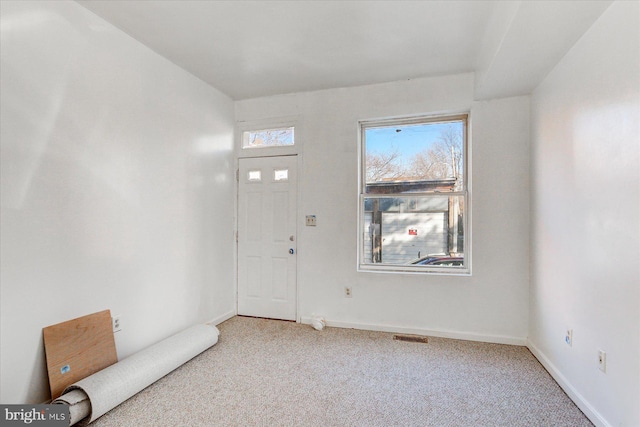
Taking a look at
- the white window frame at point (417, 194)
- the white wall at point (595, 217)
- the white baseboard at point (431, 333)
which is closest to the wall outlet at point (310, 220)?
the white window frame at point (417, 194)

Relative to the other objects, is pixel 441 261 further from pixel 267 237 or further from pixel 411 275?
pixel 267 237

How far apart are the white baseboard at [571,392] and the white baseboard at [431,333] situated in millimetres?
230

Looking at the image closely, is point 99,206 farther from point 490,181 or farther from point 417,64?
point 490,181

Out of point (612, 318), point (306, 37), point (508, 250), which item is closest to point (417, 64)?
point (306, 37)

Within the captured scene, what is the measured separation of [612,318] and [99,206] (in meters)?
3.37

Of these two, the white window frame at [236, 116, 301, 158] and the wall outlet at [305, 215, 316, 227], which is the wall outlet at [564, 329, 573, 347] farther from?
the white window frame at [236, 116, 301, 158]

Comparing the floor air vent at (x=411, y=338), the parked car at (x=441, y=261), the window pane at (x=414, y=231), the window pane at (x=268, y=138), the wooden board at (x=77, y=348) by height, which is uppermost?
the window pane at (x=268, y=138)

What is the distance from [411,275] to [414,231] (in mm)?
475

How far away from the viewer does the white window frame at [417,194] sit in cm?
315

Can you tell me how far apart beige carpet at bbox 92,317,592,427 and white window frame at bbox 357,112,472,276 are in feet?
2.34

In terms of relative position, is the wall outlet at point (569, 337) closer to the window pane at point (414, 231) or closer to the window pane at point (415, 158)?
the window pane at point (414, 231)

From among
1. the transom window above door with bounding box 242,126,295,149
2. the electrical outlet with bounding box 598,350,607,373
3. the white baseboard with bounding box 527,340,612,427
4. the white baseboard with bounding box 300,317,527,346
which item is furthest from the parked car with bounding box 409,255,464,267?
the transom window above door with bounding box 242,126,295,149

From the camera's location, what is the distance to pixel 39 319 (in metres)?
1.89

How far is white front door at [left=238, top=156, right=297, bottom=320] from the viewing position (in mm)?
3619
